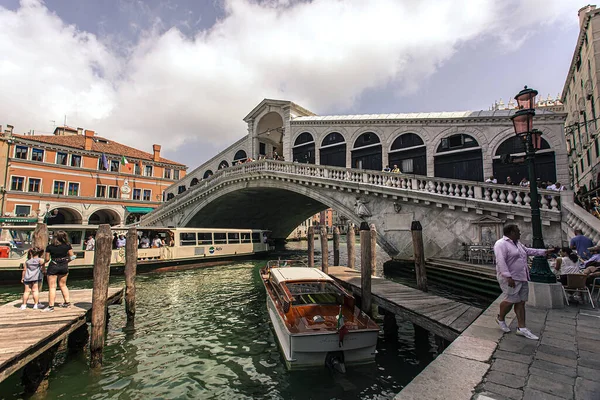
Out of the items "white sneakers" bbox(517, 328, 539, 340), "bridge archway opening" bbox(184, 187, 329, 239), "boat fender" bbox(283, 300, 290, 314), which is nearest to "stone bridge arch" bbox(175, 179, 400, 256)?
"bridge archway opening" bbox(184, 187, 329, 239)

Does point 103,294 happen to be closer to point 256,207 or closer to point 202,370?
point 202,370

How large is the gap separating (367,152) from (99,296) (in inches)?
619

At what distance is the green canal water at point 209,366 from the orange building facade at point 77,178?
21.7 metres

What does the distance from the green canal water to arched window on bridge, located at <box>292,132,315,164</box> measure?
46.8 feet

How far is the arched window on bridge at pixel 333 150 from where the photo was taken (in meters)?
19.7

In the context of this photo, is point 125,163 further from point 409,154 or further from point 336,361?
point 336,361

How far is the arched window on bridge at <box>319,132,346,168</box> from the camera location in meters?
19.7

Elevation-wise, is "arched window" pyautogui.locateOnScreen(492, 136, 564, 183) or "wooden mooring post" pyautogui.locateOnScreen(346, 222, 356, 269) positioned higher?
"arched window" pyautogui.locateOnScreen(492, 136, 564, 183)

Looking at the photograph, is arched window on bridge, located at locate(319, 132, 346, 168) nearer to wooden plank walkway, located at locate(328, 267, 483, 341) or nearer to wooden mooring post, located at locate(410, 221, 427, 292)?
wooden mooring post, located at locate(410, 221, 427, 292)

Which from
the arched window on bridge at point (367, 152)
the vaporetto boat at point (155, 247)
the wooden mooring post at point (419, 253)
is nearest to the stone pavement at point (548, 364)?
the wooden mooring post at point (419, 253)

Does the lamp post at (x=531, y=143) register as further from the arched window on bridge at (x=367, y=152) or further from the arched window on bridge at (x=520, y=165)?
the arched window on bridge at (x=367, y=152)

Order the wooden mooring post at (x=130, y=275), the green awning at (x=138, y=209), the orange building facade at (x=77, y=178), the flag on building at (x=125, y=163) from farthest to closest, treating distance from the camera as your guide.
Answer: the green awning at (x=138, y=209) → the flag on building at (x=125, y=163) → the orange building facade at (x=77, y=178) → the wooden mooring post at (x=130, y=275)

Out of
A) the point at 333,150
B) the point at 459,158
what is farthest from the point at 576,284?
the point at 333,150

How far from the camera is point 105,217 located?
32031mm
